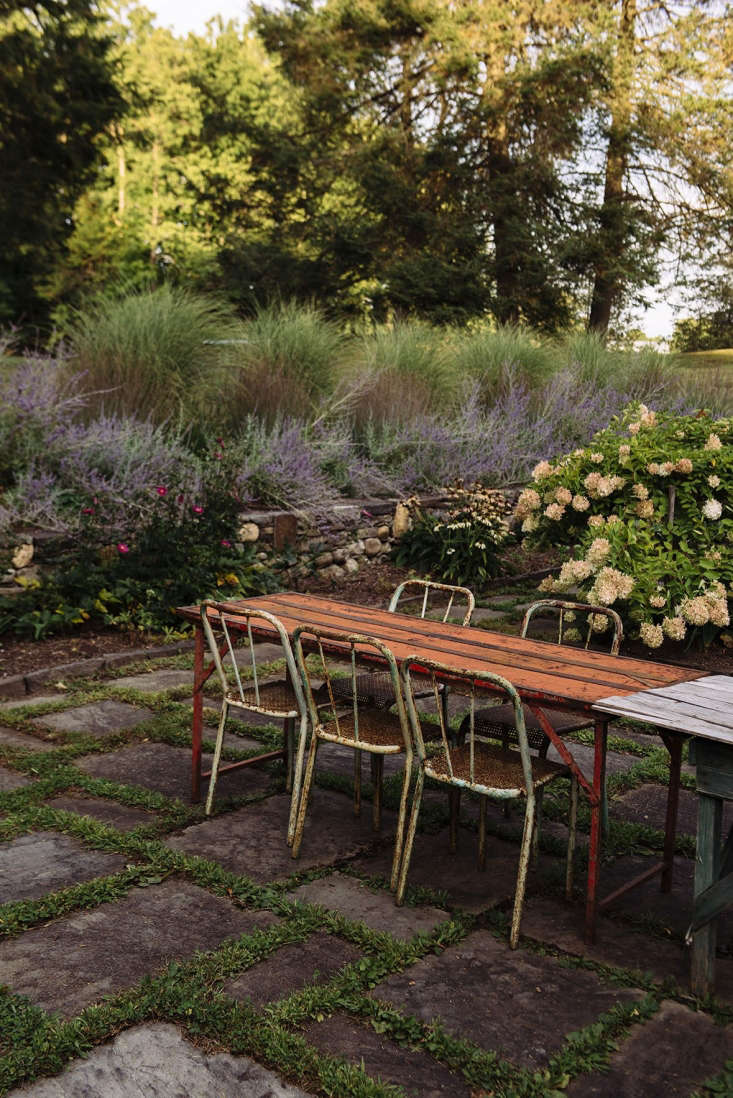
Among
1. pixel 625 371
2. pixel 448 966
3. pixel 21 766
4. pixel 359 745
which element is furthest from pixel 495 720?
pixel 625 371

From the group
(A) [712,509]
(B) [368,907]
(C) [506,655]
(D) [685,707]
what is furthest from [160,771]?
(A) [712,509]

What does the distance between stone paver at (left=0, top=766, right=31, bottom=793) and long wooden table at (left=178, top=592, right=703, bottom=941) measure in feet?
2.39

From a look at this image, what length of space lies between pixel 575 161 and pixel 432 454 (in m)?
13.2

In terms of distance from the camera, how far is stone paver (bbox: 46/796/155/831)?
149 inches

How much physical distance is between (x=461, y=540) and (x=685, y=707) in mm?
5738

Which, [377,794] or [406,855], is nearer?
[406,855]

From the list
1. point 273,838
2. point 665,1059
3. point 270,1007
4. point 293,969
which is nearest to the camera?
point 665,1059

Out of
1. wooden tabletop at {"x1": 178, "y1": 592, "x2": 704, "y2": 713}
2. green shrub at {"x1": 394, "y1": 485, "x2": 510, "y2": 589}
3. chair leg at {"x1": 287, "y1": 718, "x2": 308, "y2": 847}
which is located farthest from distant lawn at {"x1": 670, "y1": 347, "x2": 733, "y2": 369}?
chair leg at {"x1": 287, "y1": 718, "x2": 308, "y2": 847}

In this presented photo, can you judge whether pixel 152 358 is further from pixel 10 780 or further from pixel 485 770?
pixel 485 770

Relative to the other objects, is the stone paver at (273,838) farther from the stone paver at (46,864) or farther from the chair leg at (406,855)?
the chair leg at (406,855)

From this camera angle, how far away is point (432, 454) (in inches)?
388

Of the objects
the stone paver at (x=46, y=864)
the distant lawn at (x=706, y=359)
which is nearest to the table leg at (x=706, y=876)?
the stone paver at (x=46, y=864)

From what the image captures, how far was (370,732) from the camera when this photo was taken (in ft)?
11.8

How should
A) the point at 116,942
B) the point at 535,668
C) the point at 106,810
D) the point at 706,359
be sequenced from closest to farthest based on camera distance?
the point at 116,942 → the point at 535,668 → the point at 106,810 → the point at 706,359
